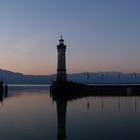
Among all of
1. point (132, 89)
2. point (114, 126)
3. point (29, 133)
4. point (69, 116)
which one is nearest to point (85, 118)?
point (69, 116)

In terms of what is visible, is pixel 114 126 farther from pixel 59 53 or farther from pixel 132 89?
pixel 132 89

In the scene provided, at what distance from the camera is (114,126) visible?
2784 cm

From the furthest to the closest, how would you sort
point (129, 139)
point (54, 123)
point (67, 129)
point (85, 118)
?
1. point (85, 118)
2. point (54, 123)
3. point (67, 129)
4. point (129, 139)

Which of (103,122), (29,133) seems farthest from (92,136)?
(103,122)

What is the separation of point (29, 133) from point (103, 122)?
767cm

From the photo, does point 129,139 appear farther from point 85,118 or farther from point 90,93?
point 90,93

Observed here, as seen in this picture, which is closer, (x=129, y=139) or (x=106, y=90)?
(x=129, y=139)

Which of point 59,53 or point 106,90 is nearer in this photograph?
point 59,53

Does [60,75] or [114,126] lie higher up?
[60,75]

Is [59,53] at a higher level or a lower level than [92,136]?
higher

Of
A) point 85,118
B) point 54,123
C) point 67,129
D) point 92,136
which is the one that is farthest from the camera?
point 85,118

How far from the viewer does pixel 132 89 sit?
73.7 metres

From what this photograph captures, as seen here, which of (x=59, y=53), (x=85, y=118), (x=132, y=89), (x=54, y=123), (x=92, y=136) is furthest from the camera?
(x=132, y=89)

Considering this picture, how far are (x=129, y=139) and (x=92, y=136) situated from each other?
2544 mm
